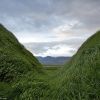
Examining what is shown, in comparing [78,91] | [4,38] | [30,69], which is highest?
[4,38]

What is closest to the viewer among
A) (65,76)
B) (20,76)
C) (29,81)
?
(65,76)

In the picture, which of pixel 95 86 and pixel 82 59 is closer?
pixel 95 86

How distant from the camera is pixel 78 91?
7.29 metres

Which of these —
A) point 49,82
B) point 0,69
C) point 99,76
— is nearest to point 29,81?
point 49,82

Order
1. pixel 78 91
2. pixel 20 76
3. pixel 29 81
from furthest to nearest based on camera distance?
pixel 20 76 → pixel 29 81 → pixel 78 91

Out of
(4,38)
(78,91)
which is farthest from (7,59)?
(78,91)

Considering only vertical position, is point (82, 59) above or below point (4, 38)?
below

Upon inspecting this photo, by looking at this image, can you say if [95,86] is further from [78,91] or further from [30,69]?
[30,69]

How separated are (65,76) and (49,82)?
0.51 meters

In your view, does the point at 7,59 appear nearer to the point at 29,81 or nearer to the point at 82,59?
the point at 29,81

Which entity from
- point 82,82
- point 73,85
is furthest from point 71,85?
point 82,82

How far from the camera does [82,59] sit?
315 inches

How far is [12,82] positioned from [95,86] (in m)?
2.72

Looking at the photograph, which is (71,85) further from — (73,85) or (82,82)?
(82,82)
